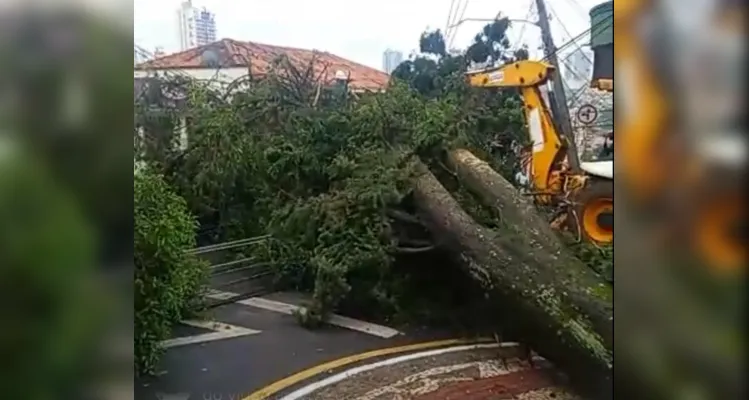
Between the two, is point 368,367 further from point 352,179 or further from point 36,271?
point 36,271

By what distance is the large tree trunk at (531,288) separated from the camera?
1.48 metres

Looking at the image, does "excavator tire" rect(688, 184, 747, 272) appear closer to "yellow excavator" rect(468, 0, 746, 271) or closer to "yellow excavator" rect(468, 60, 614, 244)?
"yellow excavator" rect(468, 0, 746, 271)

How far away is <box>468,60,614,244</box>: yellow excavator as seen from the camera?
4.84 feet

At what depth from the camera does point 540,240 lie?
1.52m

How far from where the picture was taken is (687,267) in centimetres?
136

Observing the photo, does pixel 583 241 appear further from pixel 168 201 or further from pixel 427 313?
pixel 168 201

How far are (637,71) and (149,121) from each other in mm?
974

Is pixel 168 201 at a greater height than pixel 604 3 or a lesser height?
lesser

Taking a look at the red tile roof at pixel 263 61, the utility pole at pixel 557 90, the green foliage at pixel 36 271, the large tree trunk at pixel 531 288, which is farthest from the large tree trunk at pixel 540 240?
the green foliage at pixel 36 271

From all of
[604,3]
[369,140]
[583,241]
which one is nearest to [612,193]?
[583,241]

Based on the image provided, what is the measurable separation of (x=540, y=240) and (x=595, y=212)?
4.9 inches

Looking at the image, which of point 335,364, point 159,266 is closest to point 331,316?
point 335,364

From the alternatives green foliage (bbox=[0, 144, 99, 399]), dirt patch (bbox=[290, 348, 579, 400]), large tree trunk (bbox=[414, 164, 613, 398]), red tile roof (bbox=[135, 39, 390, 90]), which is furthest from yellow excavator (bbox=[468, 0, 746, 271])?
green foliage (bbox=[0, 144, 99, 399])

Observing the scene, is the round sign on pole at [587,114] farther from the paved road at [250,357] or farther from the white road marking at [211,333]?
the white road marking at [211,333]
